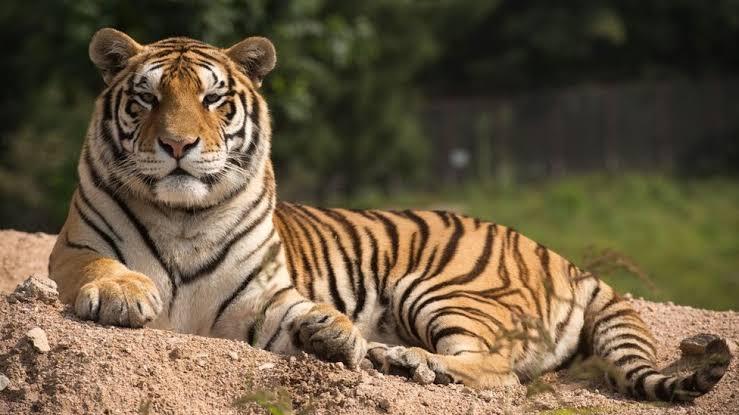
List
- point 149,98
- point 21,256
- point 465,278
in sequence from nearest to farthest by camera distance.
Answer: point 149,98 < point 465,278 < point 21,256

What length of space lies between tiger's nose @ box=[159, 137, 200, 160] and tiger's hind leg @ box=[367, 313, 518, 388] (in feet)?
3.59

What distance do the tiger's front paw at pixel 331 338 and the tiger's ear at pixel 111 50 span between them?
1.38 meters

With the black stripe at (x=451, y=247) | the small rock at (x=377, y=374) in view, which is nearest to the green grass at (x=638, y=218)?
the black stripe at (x=451, y=247)

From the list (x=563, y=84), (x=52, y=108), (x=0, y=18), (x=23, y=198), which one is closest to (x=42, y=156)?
(x=23, y=198)

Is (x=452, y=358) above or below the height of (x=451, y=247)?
below

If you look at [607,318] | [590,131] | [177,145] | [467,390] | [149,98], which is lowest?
[590,131]

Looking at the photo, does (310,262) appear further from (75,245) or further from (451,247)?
(75,245)

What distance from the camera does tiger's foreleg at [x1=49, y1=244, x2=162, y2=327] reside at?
191 inches

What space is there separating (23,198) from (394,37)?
9.53 meters

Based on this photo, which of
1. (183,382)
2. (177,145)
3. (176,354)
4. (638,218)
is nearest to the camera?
(183,382)

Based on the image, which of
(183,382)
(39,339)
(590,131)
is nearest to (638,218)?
(590,131)

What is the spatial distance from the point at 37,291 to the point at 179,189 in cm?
68

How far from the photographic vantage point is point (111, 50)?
5602mm

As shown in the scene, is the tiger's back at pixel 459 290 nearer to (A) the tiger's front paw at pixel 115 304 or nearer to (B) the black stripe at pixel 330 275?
(B) the black stripe at pixel 330 275
